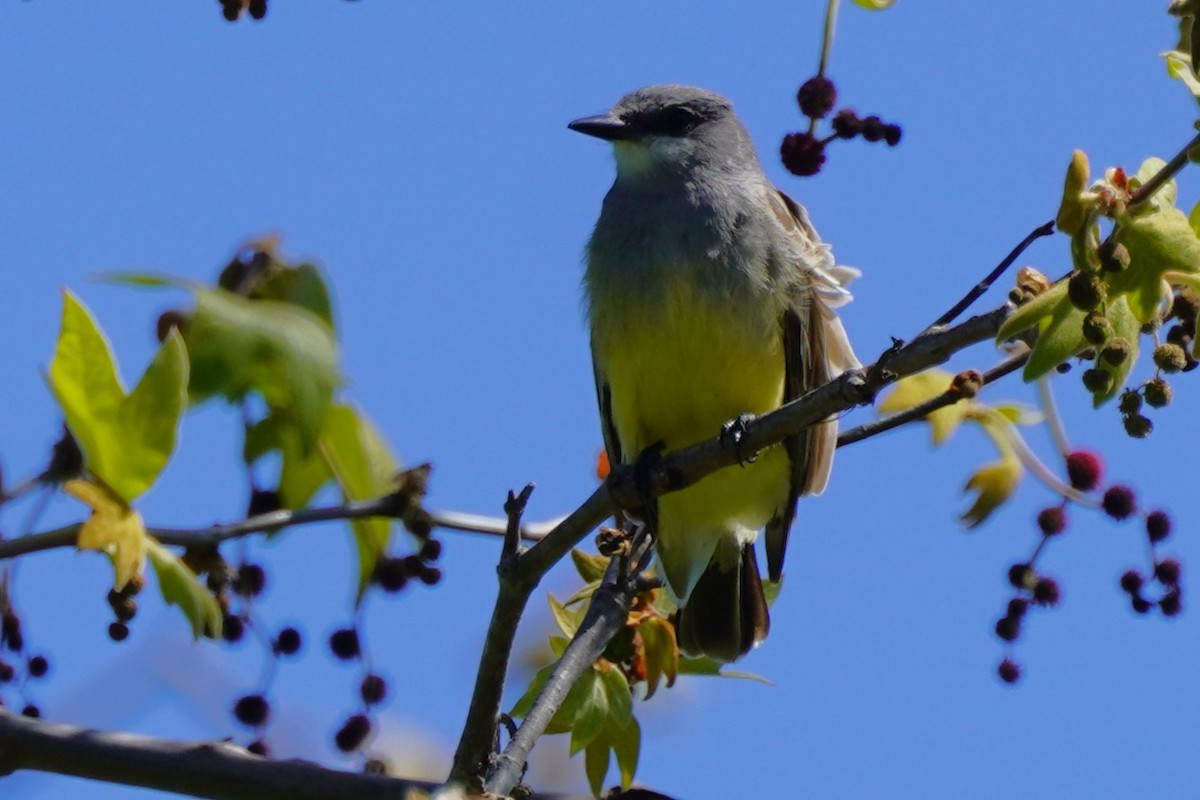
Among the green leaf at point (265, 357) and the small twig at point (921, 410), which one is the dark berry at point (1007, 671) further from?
the green leaf at point (265, 357)

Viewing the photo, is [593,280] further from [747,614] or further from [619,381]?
[747,614]

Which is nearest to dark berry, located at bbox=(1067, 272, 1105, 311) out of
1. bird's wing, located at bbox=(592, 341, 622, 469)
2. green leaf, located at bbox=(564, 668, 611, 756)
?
green leaf, located at bbox=(564, 668, 611, 756)

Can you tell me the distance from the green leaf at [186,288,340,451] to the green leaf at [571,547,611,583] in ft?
5.93

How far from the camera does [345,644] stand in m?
3.65

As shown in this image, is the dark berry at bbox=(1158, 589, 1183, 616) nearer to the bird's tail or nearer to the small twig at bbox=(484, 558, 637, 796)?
the small twig at bbox=(484, 558, 637, 796)

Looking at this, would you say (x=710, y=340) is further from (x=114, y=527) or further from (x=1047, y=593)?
(x=114, y=527)

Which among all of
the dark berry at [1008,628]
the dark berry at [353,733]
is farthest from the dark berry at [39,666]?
the dark berry at [1008,628]

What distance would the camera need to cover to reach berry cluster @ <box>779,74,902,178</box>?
10.6ft

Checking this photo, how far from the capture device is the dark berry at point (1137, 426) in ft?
9.04

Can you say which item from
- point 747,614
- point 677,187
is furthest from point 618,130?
point 747,614

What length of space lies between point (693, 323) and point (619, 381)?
15.0 inches

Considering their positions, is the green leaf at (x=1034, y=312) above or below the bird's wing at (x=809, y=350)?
below

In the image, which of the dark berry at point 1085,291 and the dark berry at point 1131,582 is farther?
the dark berry at point 1131,582

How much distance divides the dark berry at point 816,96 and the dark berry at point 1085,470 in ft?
3.75
